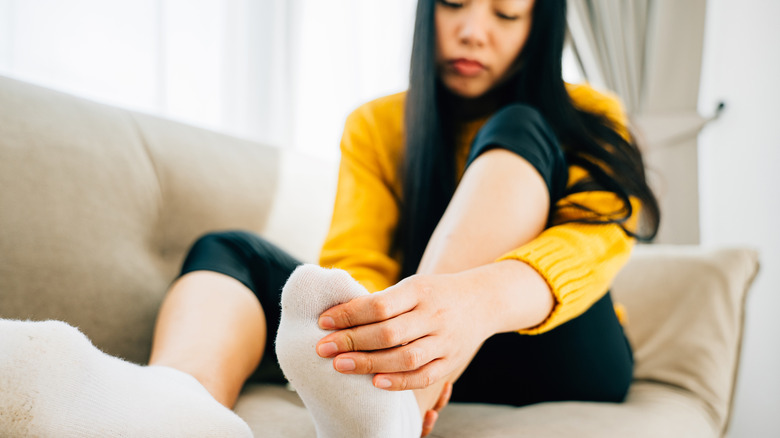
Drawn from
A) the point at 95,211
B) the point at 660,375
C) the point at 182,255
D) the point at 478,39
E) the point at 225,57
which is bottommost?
the point at 660,375

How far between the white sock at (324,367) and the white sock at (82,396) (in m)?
0.06

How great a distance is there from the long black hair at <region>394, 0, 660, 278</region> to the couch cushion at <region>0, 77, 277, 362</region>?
321 mm

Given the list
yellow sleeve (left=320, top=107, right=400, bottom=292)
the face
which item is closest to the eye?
the face

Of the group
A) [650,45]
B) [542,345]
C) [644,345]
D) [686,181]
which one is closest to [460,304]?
[542,345]

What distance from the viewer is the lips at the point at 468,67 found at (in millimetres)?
766

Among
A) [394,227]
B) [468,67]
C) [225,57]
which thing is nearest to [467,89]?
[468,67]

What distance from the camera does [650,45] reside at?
1.53 meters

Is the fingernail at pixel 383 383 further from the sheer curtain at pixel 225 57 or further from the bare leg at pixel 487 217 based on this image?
Result: the sheer curtain at pixel 225 57

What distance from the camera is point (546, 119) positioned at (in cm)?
72

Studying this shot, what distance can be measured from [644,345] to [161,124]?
87 cm

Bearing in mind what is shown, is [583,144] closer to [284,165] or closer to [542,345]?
[542,345]

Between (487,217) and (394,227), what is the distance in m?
0.35

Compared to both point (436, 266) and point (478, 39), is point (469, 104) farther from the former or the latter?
point (436, 266)

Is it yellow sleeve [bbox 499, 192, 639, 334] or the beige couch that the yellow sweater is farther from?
the beige couch
